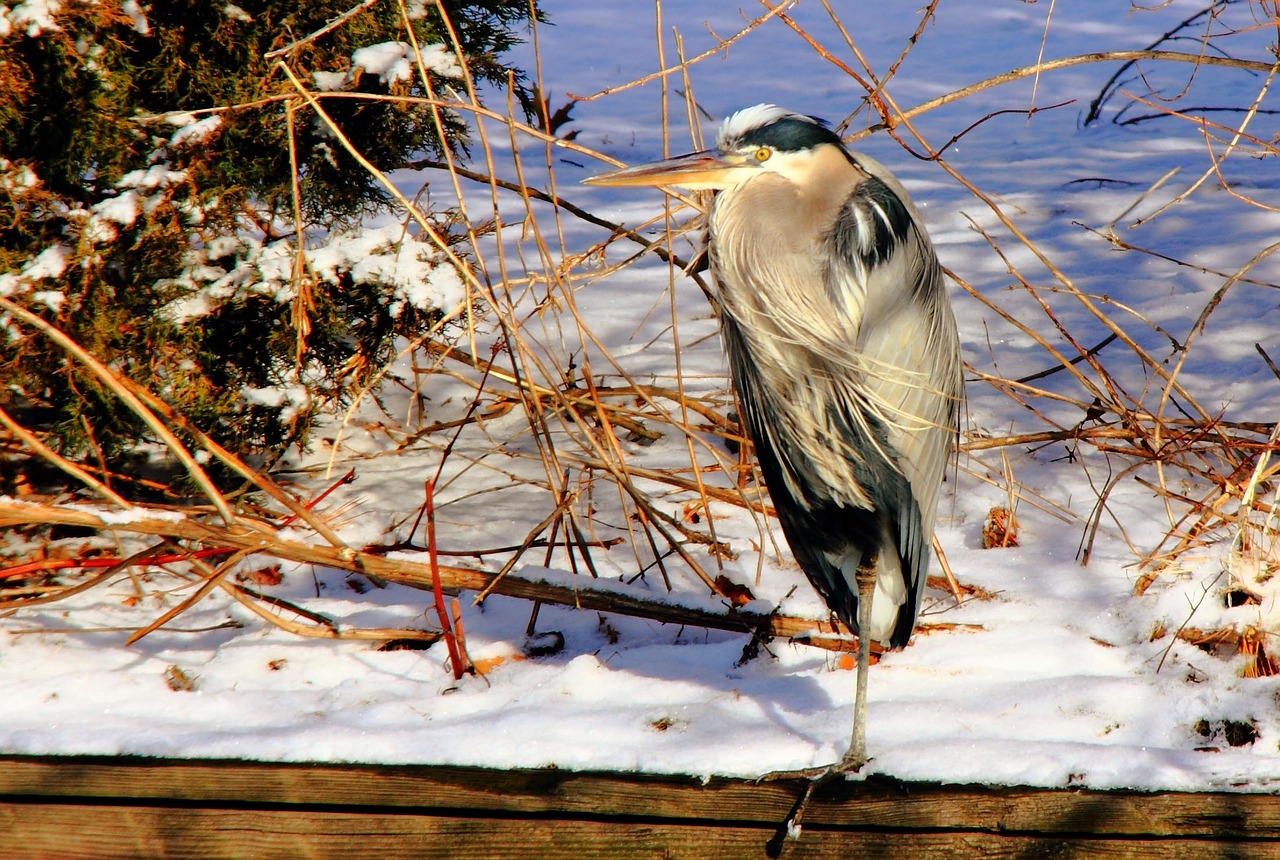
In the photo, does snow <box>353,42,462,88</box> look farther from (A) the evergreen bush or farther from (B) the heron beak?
(B) the heron beak

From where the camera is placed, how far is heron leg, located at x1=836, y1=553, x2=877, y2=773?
1.55 meters

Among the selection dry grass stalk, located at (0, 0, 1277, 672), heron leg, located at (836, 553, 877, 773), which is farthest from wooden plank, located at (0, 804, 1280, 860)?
dry grass stalk, located at (0, 0, 1277, 672)

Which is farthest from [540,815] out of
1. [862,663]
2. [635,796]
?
[862,663]

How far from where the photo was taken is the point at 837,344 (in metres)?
1.68

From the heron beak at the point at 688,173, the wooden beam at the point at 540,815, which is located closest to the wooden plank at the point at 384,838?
the wooden beam at the point at 540,815

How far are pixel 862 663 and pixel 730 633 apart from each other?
581 mm

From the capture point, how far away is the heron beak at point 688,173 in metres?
1.65

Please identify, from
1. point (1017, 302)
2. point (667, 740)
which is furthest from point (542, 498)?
point (1017, 302)

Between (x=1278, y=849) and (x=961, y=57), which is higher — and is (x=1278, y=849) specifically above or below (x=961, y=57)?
below

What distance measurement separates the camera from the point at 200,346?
2199 millimetres

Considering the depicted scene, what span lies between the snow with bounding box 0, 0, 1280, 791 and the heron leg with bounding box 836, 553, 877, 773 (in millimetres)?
38

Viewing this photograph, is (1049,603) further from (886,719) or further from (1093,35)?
(1093,35)

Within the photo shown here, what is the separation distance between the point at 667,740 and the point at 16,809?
961 millimetres

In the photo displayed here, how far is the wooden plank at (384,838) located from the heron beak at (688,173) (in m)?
0.96
